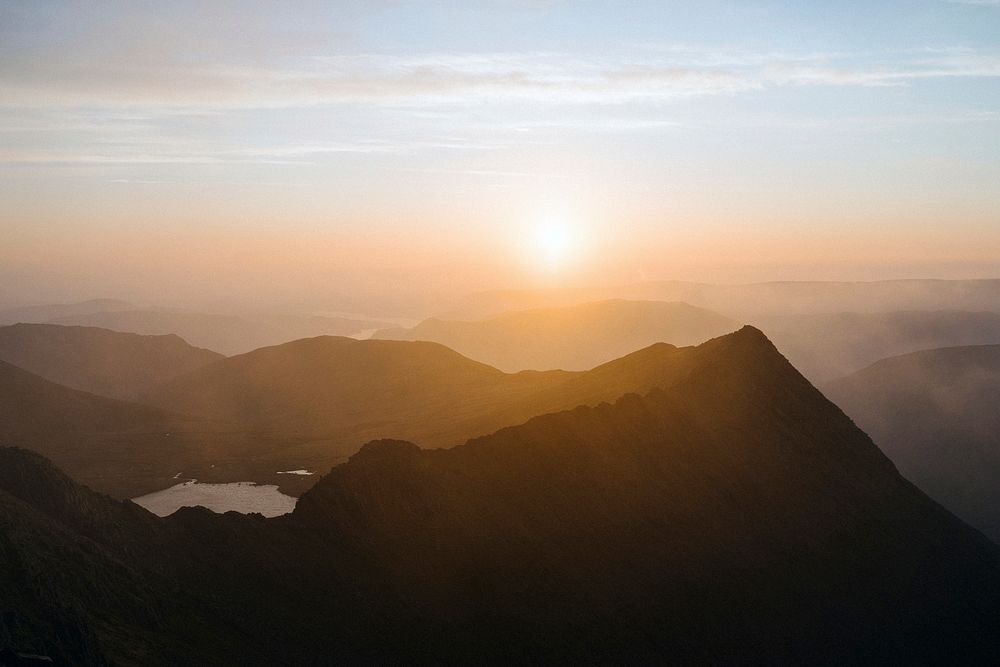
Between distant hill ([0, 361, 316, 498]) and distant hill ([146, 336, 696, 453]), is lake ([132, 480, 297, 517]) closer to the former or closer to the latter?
distant hill ([0, 361, 316, 498])

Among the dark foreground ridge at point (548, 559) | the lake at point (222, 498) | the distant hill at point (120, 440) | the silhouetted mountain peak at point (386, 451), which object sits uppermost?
the silhouetted mountain peak at point (386, 451)

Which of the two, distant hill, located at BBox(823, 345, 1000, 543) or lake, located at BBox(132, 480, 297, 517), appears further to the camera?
distant hill, located at BBox(823, 345, 1000, 543)

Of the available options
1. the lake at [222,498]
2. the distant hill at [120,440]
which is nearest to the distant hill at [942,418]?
the lake at [222,498]

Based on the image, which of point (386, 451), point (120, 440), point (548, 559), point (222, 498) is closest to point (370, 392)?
point (120, 440)

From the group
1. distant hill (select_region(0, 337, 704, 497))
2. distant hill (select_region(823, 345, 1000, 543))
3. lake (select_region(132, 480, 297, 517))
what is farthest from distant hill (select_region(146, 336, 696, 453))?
distant hill (select_region(823, 345, 1000, 543))

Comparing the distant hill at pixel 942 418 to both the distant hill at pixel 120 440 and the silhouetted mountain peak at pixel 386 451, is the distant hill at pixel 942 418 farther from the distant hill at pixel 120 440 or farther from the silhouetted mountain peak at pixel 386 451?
the distant hill at pixel 120 440

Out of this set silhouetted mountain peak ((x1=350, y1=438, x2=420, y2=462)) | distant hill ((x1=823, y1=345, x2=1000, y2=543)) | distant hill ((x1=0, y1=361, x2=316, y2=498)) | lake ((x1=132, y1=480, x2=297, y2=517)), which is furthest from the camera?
distant hill ((x1=823, y1=345, x2=1000, y2=543))

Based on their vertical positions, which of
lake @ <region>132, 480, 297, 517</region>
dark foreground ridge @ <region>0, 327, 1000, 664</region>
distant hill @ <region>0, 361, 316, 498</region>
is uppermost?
dark foreground ridge @ <region>0, 327, 1000, 664</region>
